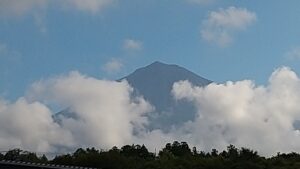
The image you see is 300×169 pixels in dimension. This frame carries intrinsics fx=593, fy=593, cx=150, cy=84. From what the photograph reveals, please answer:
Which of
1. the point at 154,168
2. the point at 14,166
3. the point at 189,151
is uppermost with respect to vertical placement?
the point at 189,151

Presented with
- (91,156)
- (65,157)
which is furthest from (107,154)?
(65,157)

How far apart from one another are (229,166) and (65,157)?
36081 mm

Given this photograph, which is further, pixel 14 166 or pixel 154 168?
pixel 154 168

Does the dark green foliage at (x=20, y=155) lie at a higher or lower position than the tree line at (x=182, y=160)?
higher

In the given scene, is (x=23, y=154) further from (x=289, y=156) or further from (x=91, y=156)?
(x=289, y=156)

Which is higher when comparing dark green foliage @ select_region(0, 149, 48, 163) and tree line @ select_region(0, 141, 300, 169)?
dark green foliage @ select_region(0, 149, 48, 163)

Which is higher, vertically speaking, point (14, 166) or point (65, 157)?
point (65, 157)

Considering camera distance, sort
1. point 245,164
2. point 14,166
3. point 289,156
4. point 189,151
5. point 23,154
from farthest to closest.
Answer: point 23,154 → point 189,151 → point 289,156 → point 245,164 → point 14,166

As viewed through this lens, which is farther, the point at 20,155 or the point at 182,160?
the point at 20,155

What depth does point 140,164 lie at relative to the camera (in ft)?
365

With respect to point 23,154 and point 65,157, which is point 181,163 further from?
point 23,154

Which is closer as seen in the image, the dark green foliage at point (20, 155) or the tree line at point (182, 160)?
the tree line at point (182, 160)

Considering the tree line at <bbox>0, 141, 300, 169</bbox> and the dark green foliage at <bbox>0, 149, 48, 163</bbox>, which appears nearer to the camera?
the tree line at <bbox>0, 141, 300, 169</bbox>

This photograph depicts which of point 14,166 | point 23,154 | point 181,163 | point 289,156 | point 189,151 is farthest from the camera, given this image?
point 23,154
